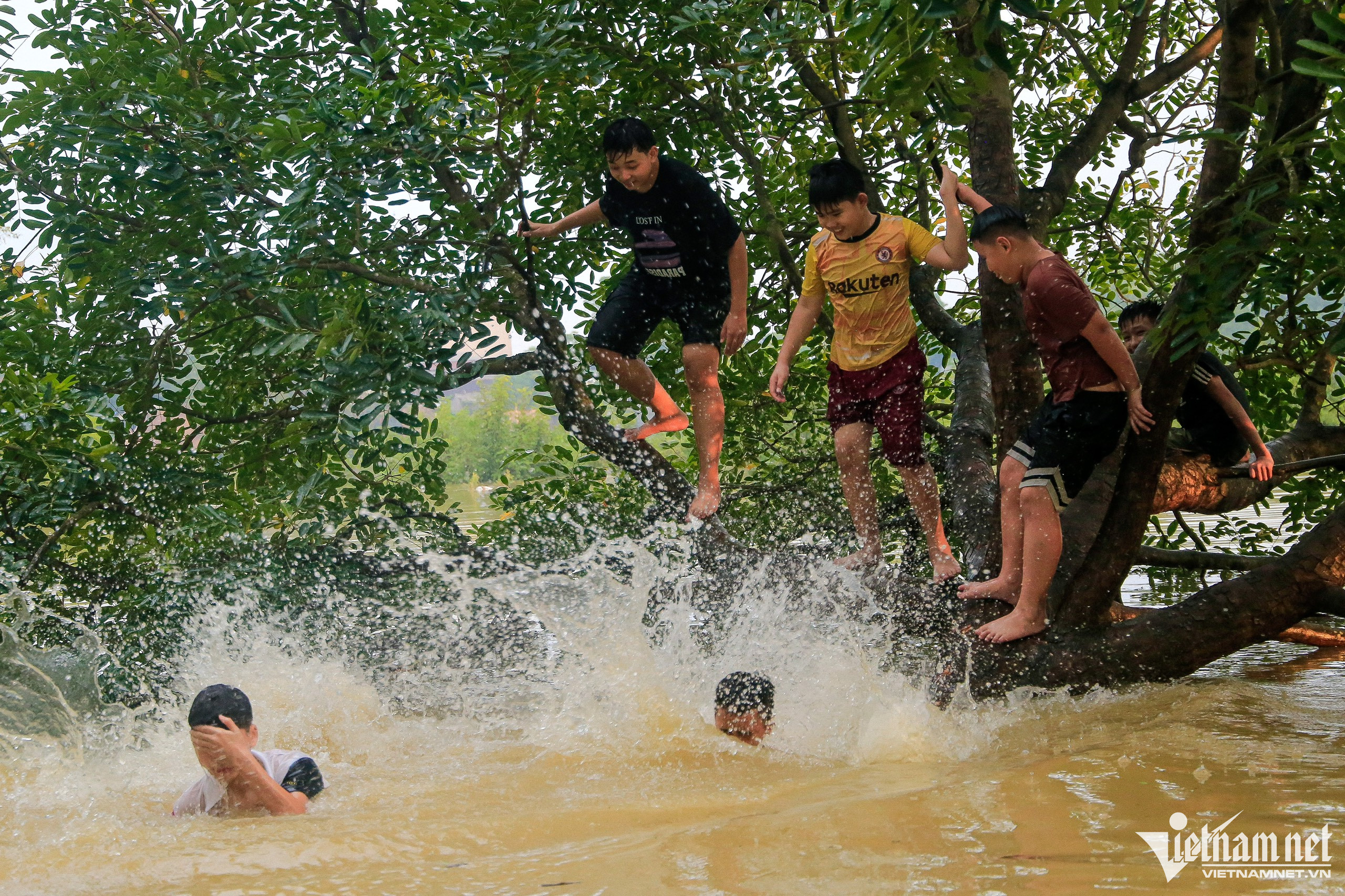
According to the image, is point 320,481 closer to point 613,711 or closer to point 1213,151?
point 613,711

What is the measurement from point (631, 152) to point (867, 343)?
1258 mm

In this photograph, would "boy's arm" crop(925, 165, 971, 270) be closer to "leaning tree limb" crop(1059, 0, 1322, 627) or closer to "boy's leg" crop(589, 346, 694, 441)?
"leaning tree limb" crop(1059, 0, 1322, 627)

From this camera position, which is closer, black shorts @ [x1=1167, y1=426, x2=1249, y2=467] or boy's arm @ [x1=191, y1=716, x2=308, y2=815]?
boy's arm @ [x1=191, y1=716, x2=308, y2=815]

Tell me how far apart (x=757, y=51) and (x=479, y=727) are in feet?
10.4

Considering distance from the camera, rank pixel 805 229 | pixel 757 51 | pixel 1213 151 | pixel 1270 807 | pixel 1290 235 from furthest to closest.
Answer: pixel 805 229 < pixel 757 51 < pixel 1213 151 < pixel 1290 235 < pixel 1270 807

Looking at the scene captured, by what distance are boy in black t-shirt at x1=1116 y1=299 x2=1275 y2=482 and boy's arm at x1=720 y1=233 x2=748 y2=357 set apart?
164cm

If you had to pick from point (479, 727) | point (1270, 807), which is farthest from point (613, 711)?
point (1270, 807)

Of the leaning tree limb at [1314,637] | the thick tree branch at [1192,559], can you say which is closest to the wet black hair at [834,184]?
the thick tree branch at [1192,559]

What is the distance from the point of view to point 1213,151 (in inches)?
159

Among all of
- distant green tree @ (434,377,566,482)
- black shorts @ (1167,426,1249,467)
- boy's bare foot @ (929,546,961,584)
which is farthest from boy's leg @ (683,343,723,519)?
distant green tree @ (434,377,566,482)

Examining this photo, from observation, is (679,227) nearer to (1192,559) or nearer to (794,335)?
(794,335)

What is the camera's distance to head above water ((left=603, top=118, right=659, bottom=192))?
15.2ft

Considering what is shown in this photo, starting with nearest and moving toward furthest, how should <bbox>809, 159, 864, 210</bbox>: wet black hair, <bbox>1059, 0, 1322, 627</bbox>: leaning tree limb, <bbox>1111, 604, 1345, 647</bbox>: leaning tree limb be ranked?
<bbox>1059, 0, 1322, 627</bbox>: leaning tree limb < <bbox>809, 159, 864, 210</bbox>: wet black hair < <bbox>1111, 604, 1345, 647</bbox>: leaning tree limb

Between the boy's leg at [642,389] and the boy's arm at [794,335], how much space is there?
1.57 feet
